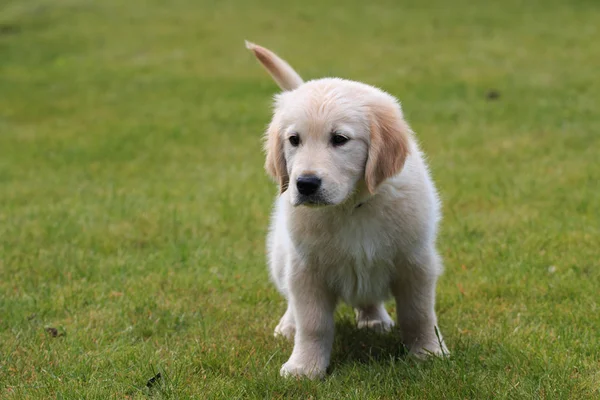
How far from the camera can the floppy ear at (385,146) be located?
132 inches

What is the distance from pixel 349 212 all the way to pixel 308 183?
36cm

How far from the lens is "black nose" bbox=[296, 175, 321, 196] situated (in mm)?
3178

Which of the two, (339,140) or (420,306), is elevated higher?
(339,140)

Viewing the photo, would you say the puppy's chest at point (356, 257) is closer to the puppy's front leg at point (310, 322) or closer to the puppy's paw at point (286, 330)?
the puppy's front leg at point (310, 322)

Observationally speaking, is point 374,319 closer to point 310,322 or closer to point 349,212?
point 310,322

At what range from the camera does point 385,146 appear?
338 cm

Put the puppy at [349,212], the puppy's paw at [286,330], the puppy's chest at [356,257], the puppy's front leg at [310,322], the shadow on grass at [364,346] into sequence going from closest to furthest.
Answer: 1. the puppy at [349,212]
2. the puppy's chest at [356,257]
3. the puppy's front leg at [310,322]
4. the shadow on grass at [364,346]
5. the puppy's paw at [286,330]

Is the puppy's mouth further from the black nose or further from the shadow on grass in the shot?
the shadow on grass

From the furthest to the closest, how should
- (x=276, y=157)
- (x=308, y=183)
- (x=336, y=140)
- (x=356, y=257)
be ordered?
(x=276, y=157), (x=356, y=257), (x=336, y=140), (x=308, y=183)

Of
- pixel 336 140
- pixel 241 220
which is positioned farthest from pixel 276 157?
pixel 241 220

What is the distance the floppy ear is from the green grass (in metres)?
0.83

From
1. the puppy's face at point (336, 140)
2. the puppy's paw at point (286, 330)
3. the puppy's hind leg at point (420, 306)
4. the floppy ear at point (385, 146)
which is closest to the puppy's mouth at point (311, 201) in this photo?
the puppy's face at point (336, 140)

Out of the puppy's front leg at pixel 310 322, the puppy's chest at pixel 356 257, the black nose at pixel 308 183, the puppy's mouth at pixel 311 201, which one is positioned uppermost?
the black nose at pixel 308 183

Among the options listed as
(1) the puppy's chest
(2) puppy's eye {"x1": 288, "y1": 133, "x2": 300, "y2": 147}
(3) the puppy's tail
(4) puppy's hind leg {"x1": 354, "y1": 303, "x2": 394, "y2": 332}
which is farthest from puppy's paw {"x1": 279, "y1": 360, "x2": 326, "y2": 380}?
(3) the puppy's tail
